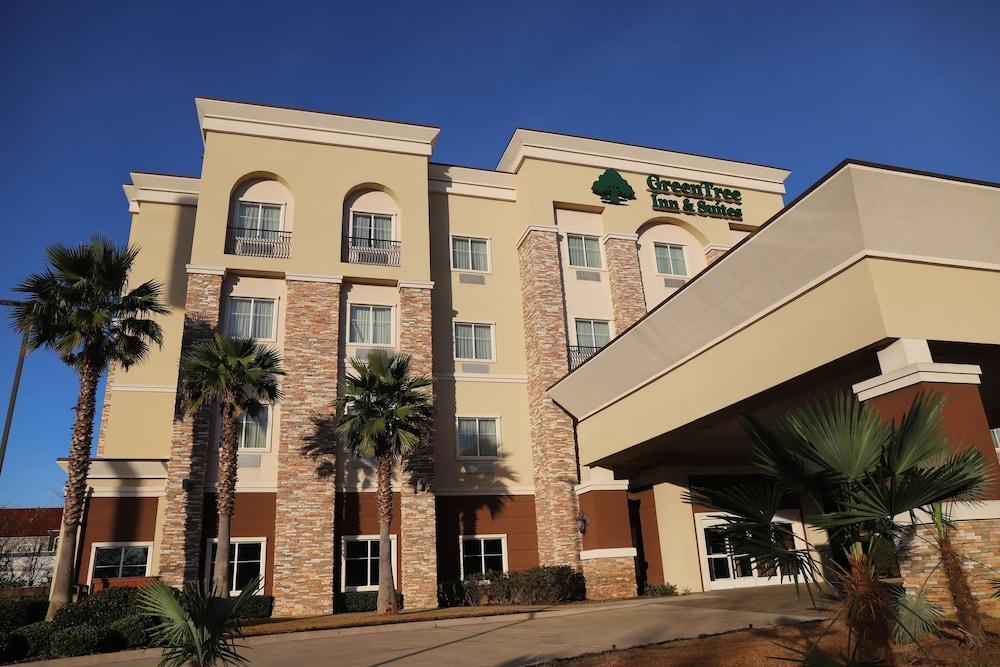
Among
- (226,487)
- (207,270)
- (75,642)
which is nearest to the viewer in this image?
(75,642)

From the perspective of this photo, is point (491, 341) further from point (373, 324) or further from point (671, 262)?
point (671, 262)

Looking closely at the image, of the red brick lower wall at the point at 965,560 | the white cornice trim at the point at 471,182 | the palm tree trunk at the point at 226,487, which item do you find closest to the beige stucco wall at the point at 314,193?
the white cornice trim at the point at 471,182

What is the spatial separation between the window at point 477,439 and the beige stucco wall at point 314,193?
620 centimetres

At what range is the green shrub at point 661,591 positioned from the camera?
960 inches

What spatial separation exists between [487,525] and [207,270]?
14.4 meters

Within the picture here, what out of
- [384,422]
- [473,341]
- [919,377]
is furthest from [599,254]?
[919,377]

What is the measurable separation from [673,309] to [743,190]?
1988 cm

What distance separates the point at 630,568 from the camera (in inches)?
968

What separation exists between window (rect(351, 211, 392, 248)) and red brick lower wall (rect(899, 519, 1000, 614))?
22270 millimetres

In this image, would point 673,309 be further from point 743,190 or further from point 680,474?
point 743,190

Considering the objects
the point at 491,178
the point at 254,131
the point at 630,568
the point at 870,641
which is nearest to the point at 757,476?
the point at 630,568

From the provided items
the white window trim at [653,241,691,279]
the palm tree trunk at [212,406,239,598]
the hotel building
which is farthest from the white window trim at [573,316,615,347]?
the palm tree trunk at [212,406,239,598]

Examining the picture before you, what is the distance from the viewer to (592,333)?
3016cm

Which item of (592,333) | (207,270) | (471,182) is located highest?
(471,182)
